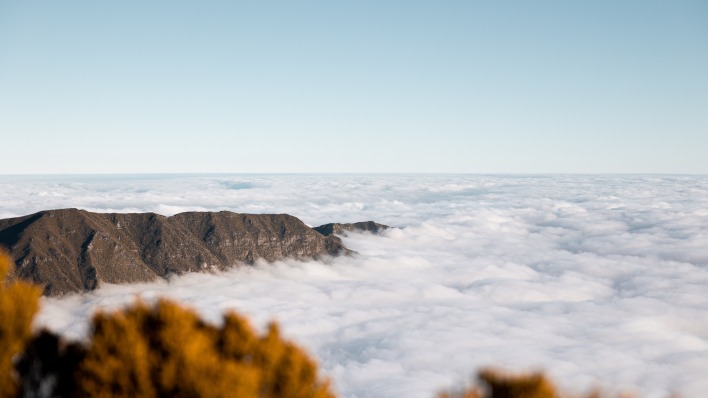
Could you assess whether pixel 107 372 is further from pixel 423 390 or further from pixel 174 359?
pixel 423 390

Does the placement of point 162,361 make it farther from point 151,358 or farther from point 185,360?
point 185,360

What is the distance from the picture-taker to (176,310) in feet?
85.0

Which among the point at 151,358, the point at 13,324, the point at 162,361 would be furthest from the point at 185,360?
the point at 13,324

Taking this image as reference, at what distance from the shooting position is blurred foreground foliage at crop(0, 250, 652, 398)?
21.7 metres

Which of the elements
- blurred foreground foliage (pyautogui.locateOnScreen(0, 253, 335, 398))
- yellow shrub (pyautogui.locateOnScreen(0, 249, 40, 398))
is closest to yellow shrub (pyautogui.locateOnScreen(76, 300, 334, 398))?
blurred foreground foliage (pyautogui.locateOnScreen(0, 253, 335, 398))

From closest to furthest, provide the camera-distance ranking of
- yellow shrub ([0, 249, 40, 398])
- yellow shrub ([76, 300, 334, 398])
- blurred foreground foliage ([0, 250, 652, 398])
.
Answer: blurred foreground foliage ([0, 250, 652, 398]) < yellow shrub ([76, 300, 334, 398]) < yellow shrub ([0, 249, 40, 398])

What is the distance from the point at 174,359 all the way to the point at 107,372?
3.20 metres

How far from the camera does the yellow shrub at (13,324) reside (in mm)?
25300

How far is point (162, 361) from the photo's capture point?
23766 millimetres

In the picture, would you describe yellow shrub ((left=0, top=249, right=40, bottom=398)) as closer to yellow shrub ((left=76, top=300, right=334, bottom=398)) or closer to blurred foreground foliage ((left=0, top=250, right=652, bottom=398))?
blurred foreground foliage ((left=0, top=250, right=652, bottom=398))

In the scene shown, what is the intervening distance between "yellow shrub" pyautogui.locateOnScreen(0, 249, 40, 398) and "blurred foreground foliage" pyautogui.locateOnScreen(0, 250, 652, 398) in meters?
0.05

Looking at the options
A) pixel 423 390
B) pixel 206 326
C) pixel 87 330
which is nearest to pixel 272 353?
pixel 206 326

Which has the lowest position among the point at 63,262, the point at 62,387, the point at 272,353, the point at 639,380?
the point at 639,380

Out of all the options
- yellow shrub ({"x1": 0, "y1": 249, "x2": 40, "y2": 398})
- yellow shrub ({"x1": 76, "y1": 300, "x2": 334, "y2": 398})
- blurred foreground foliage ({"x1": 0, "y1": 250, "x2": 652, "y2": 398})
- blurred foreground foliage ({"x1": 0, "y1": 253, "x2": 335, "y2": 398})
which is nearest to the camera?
blurred foreground foliage ({"x1": 0, "y1": 250, "x2": 652, "y2": 398})
